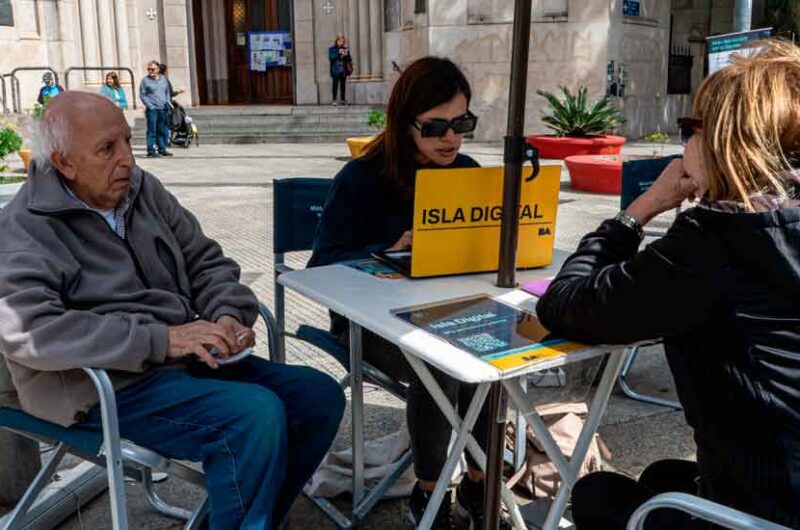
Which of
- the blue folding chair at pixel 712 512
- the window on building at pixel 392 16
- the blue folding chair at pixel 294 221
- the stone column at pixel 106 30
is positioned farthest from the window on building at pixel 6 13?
the blue folding chair at pixel 712 512

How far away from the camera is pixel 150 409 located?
203 centimetres

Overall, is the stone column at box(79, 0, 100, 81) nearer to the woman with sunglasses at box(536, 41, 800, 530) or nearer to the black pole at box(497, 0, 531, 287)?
the black pole at box(497, 0, 531, 287)

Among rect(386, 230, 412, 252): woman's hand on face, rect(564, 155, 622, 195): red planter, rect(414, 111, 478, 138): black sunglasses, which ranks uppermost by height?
rect(414, 111, 478, 138): black sunglasses

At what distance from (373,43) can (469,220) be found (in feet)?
57.0

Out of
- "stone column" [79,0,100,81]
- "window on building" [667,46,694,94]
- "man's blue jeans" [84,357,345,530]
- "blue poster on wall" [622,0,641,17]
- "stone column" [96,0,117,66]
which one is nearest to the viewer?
"man's blue jeans" [84,357,345,530]

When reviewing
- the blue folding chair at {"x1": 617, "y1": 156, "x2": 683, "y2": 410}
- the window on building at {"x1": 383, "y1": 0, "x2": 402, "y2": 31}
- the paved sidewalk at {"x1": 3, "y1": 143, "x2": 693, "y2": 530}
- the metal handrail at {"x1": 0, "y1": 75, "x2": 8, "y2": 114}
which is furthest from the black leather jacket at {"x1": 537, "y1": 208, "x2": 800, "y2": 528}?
the window on building at {"x1": 383, "y1": 0, "x2": 402, "y2": 31}

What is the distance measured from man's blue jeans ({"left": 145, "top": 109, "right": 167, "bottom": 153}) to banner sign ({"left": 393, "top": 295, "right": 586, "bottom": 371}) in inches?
506

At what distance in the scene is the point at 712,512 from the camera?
1.37 m

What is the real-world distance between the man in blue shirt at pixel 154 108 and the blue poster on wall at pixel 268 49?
756cm

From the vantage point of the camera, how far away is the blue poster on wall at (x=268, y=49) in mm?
21516

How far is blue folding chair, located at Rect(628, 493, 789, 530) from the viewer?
53.4 inches

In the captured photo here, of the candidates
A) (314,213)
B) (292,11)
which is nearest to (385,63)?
(292,11)

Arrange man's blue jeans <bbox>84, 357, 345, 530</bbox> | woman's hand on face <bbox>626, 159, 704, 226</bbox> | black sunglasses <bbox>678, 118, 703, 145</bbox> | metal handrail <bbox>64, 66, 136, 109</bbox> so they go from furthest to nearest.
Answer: metal handrail <bbox>64, 66, 136, 109</bbox> → man's blue jeans <bbox>84, 357, 345, 530</bbox> → woman's hand on face <bbox>626, 159, 704, 226</bbox> → black sunglasses <bbox>678, 118, 703, 145</bbox>

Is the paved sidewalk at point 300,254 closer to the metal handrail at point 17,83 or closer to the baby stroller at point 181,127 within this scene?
the baby stroller at point 181,127
